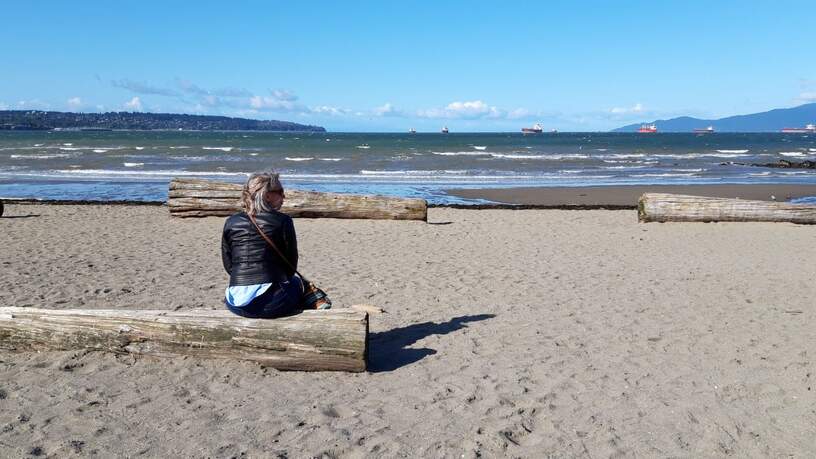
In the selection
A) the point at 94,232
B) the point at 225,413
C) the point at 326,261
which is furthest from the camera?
the point at 94,232

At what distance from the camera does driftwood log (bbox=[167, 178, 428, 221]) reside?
13984 mm

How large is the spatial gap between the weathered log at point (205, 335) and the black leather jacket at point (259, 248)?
1.03ft

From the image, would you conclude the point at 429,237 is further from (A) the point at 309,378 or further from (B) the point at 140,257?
(A) the point at 309,378

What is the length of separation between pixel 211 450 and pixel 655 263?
7717mm

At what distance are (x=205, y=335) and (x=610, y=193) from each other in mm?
18879

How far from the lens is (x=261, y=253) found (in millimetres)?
→ 5098

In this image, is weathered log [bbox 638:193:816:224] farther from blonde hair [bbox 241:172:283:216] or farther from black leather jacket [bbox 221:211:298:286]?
→ blonde hair [bbox 241:172:283:216]

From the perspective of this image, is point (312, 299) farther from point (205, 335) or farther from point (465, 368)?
point (465, 368)

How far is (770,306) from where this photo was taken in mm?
7414

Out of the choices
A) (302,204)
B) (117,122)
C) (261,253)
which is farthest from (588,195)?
(117,122)

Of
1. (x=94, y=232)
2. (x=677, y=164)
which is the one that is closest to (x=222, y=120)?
(x=677, y=164)

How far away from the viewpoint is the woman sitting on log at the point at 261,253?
5031mm

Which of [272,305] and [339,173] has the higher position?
[272,305]

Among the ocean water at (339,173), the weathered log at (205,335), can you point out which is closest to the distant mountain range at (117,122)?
the ocean water at (339,173)
